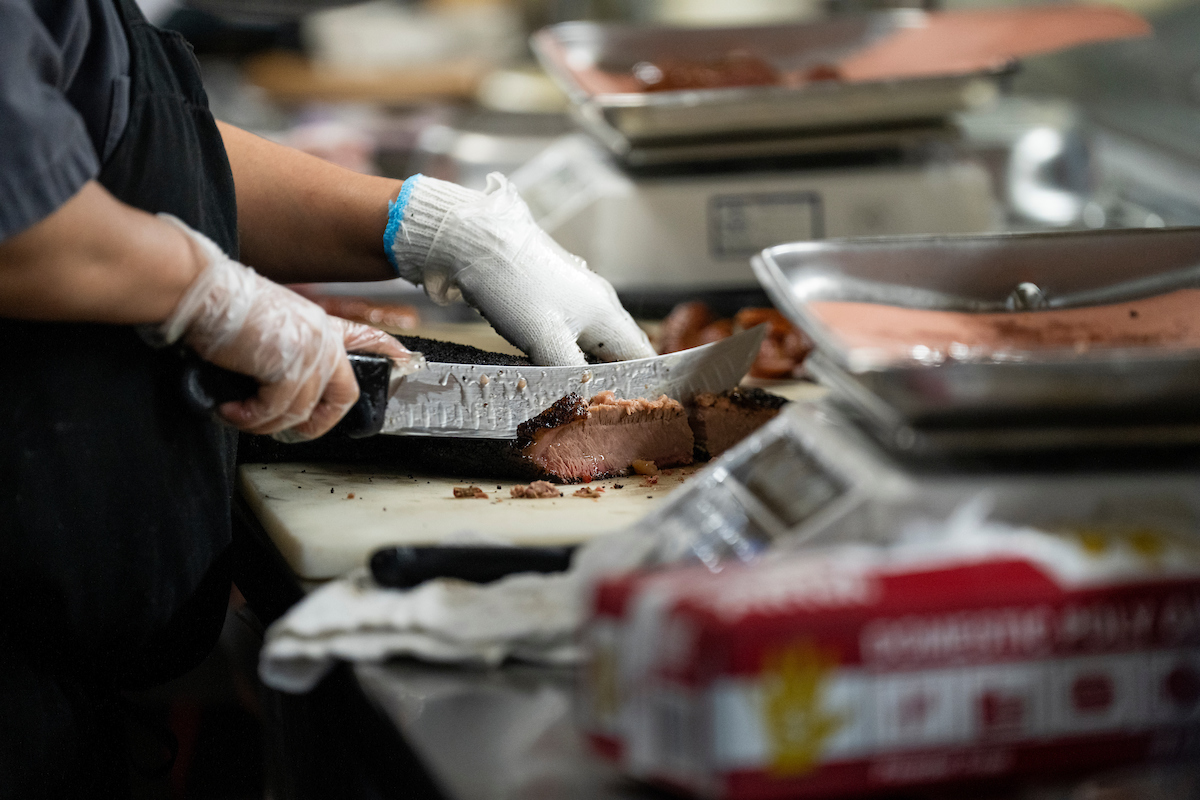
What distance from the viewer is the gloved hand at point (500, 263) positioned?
1598mm

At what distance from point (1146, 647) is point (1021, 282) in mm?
609

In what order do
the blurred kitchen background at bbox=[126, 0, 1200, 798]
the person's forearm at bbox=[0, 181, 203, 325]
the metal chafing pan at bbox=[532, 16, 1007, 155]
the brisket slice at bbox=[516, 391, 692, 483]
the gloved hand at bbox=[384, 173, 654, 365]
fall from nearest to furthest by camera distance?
the person's forearm at bbox=[0, 181, 203, 325] → the brisket slice at bbox=[516, 391, 692, 483] → the gloved hand at bbox=[384, 173, 654, 365] → the blurred kitchen background at bbox=[126, 0, 1200, 798] → the metal chafing pan at bbox=[532, 16, 1007, 155]

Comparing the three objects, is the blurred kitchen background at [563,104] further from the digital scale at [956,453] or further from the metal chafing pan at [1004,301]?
the digital scale at [956,453]

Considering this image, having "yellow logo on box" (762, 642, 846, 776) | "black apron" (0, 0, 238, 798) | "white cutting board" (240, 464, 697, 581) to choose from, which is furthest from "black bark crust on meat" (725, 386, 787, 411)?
"yellow logo on box" (762, 642, 846, 776)

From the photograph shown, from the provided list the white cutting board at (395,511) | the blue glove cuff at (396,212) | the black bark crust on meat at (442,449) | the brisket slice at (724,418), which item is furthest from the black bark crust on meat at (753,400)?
the blue glove cuff at (396,212)

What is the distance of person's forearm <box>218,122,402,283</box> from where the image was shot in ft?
5.32

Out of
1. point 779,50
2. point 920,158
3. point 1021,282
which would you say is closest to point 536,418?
point 1021,282

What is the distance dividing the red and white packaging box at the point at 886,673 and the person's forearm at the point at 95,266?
23.5 inches

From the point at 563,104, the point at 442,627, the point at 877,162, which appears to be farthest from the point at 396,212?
the point at 563,104

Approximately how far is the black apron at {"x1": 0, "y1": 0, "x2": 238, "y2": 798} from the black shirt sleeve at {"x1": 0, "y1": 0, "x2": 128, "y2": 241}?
12 centimetres

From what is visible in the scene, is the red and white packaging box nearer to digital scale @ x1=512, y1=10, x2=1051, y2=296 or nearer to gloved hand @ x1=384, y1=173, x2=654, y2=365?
gloved hand @ x1=384, y1=173, x2=654, y2=365

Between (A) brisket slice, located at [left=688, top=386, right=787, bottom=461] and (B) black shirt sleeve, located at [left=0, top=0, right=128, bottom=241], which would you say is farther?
(A) brisket slice, located at [left=688, top=386, right=787, bottom=461]

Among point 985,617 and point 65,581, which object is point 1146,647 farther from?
point 65,581

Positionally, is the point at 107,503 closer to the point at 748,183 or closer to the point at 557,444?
the point at 557,444
